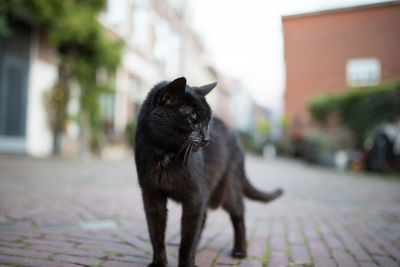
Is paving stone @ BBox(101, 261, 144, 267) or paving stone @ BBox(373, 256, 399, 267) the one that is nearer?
paving stone @ BBox(101, 261, 144, 267)

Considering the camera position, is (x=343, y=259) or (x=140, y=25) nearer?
(x=343, y=259)

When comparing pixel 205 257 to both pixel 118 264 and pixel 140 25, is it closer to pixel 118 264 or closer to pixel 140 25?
pixel 118 264

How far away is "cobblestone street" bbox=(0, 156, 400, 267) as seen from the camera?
6.89ft

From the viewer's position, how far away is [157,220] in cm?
186

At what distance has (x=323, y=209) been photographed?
415cm

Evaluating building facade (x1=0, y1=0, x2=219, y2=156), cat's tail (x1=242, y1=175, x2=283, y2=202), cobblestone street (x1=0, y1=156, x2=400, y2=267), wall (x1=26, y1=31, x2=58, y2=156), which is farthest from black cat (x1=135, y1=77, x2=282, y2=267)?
wall (x1=26, y1=31, x2=58, y2=156)

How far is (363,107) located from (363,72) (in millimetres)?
5444

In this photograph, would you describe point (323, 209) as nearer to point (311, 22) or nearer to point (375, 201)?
point (375, 201)

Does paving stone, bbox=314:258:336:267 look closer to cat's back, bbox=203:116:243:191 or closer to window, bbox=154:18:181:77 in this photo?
cat's back, bbox=203:116:243:191

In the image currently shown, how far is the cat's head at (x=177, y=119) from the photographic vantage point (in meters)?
1.67

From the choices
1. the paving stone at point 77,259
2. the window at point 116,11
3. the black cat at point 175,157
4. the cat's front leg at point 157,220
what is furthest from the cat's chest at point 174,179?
the window at point 116,11

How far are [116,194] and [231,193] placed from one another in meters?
2.66

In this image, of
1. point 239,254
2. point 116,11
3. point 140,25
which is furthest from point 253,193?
point 140,25

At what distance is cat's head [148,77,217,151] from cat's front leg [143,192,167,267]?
0.36 metres
